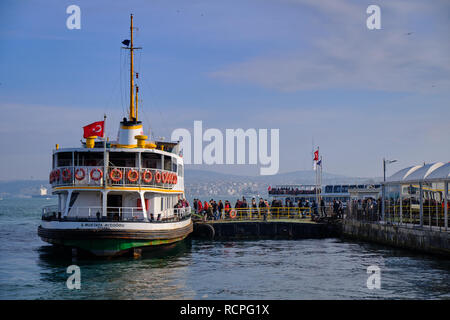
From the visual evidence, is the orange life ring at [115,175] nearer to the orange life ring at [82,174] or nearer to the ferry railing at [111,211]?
the orange life ring at [82,174]

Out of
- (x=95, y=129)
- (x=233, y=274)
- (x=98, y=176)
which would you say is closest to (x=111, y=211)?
(x=98, y=176)

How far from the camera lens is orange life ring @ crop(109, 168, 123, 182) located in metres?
25.3

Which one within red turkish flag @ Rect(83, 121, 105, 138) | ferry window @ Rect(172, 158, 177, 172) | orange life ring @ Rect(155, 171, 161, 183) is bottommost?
orange life ring @ Rect(155, 171, 161, 183)

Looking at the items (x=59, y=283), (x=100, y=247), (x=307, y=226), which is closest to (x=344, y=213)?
(x=307, y=226)

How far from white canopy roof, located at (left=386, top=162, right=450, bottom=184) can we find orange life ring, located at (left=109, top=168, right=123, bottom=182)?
1501 centimetres

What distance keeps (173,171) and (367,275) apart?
515 inches

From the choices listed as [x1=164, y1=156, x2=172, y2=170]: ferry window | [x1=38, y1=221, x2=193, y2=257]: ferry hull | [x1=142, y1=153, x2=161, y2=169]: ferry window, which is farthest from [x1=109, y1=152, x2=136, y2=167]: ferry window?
[x1=38, y1=221, x2=193, y2=257]: ferry hull

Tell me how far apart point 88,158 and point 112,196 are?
223 centimetres

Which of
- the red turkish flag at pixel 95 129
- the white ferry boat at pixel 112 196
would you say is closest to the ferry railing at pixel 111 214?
the white ferry boat at pixel 112 196

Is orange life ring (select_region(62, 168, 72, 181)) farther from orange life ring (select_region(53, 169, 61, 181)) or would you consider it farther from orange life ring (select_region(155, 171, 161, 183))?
orange life ring (select_region(155, 171, 161, 183))

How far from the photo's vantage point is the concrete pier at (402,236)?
2559 cm

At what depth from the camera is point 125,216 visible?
26672 millimetres

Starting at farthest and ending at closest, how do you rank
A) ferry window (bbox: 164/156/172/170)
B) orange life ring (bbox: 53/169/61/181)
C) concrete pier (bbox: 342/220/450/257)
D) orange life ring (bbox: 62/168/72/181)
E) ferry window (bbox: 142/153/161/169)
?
ferry window (bbox: 164/156/172/170) → ferry window (bbox: 142/153/161/169) → orange life ring (bbox: 53/169/61/181) → concrete pier (bbox: 342/220/450/257) → orange life ring (bbox: 62/168/72/181)

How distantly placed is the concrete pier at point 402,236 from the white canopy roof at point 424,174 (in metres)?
2.54
